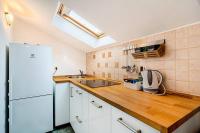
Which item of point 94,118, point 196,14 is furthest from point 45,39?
point 196,14

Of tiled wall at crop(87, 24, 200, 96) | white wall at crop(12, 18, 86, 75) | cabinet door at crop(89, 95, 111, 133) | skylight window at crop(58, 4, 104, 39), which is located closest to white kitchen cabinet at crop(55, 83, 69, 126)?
white wall at crop(12, 18, 86, 75)

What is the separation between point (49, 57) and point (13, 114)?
0.93m

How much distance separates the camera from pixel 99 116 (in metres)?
1.12

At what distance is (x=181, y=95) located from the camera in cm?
106

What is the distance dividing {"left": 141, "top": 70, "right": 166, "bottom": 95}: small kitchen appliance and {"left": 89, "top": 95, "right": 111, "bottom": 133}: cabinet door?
0.48 meters

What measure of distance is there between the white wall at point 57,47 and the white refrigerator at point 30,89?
83 centimetres

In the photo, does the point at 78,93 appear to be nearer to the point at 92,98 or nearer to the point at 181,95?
the point at 92,98

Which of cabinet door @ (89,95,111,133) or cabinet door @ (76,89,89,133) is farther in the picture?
cabinet door @ (76,89,89,133)

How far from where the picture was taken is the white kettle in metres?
1.15

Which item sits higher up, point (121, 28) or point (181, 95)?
point (121, 28)

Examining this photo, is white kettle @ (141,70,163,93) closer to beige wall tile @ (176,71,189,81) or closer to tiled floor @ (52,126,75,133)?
beige wall tile @ (176,71,189,81)

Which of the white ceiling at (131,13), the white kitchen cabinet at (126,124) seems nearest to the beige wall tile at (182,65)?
the white ceiling at (131,13)

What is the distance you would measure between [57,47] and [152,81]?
217cm

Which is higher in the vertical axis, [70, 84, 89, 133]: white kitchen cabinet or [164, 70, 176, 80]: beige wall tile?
[164, 70, 176, 80]: beige wall tile
